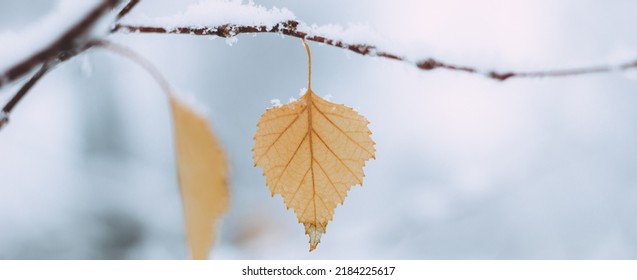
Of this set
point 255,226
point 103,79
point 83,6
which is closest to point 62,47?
point 83,6

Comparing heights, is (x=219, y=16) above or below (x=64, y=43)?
above

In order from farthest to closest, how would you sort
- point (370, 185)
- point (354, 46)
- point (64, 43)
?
point (370, 185), point (354, 46), point (64, 43)

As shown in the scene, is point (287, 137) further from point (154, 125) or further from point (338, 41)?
point (154, 125)

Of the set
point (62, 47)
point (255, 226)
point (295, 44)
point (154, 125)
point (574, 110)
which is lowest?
point (62, 47)

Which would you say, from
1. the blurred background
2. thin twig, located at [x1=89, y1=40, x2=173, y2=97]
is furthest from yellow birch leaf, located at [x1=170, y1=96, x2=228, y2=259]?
the blurred background

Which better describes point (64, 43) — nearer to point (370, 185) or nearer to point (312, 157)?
point (312, 157)

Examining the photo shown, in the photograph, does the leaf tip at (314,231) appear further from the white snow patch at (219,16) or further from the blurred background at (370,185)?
the blurred background at (370,185)

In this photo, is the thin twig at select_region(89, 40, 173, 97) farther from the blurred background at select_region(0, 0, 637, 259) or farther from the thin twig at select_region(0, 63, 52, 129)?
the blurred background at select_region(0, 0, 637, 259)

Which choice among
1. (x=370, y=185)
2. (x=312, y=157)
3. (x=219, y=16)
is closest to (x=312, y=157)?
(x=312, y=157)
